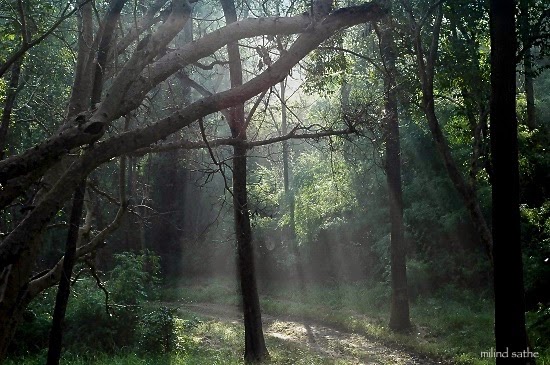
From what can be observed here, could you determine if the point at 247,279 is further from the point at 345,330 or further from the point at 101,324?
the point at 345,330

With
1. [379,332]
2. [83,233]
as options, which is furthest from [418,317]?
[83,233]

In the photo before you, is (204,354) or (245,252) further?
(204,354)

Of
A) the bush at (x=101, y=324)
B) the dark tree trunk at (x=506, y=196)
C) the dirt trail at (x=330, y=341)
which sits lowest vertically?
the dirt trail at (x=330, y=341)

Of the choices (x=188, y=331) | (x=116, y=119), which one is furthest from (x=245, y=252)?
(x=116, y=119)

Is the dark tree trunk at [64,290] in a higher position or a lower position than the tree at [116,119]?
lower

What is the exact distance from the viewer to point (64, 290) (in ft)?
22.2

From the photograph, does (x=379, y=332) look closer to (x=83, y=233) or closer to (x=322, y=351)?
(x=322, y=351)

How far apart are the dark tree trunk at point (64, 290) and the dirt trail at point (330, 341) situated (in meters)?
7.79

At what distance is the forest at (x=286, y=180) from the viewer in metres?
6.41

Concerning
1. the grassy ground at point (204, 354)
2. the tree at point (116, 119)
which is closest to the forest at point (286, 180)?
the tree at point (116, 119)

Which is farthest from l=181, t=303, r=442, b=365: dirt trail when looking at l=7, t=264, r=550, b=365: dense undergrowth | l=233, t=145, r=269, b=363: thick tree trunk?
l=233, t=145, r=269, b=363: thick tree trunk

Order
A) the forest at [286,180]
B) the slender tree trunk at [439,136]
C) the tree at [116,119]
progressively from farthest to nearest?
1. the slender tree trunk at [439,136]
2. the forest at [286,180]
3. the tree at [116,119]

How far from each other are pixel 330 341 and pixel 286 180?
14396 millimetres

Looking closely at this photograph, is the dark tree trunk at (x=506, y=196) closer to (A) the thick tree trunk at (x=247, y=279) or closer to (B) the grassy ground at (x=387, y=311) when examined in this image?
(B) the grassy ground at (x=387, y=311)
